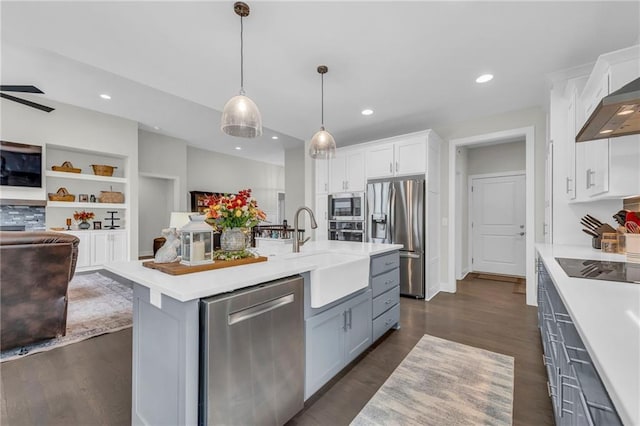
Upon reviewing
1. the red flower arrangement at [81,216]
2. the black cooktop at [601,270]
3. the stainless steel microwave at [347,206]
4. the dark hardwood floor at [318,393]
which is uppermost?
the stainless steel microwave at [347,206]

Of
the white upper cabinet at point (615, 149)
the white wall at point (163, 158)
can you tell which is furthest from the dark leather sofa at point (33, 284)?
the white wall at point (163, 158)

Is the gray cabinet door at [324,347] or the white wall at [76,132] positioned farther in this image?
the white wall at [76,132]

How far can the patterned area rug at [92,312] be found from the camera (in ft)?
8.07

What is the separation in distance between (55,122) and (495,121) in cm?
735

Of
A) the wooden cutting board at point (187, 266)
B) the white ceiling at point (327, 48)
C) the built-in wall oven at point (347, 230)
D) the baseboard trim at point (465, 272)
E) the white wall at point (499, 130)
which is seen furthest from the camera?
the baseboard trim at point (465, 272)

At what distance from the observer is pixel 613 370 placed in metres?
0.57

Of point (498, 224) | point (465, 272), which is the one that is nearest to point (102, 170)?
point (465, 272)

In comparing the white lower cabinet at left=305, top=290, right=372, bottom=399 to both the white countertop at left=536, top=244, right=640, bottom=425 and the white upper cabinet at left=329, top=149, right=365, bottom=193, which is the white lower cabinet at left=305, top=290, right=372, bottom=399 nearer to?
the white countertop at left=536, top=244, right=640, bottom=425

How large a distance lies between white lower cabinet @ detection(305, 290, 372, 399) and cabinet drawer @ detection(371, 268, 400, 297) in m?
0.16

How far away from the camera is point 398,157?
426 centimetres

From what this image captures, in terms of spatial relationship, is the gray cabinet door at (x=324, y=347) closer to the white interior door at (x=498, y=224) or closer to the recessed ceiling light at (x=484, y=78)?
the recessed ceiling light at (x=484, y=78)

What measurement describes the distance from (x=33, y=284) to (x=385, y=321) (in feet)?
10.4

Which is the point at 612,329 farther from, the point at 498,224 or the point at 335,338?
the point at 498,224

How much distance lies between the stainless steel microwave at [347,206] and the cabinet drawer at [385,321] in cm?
197
